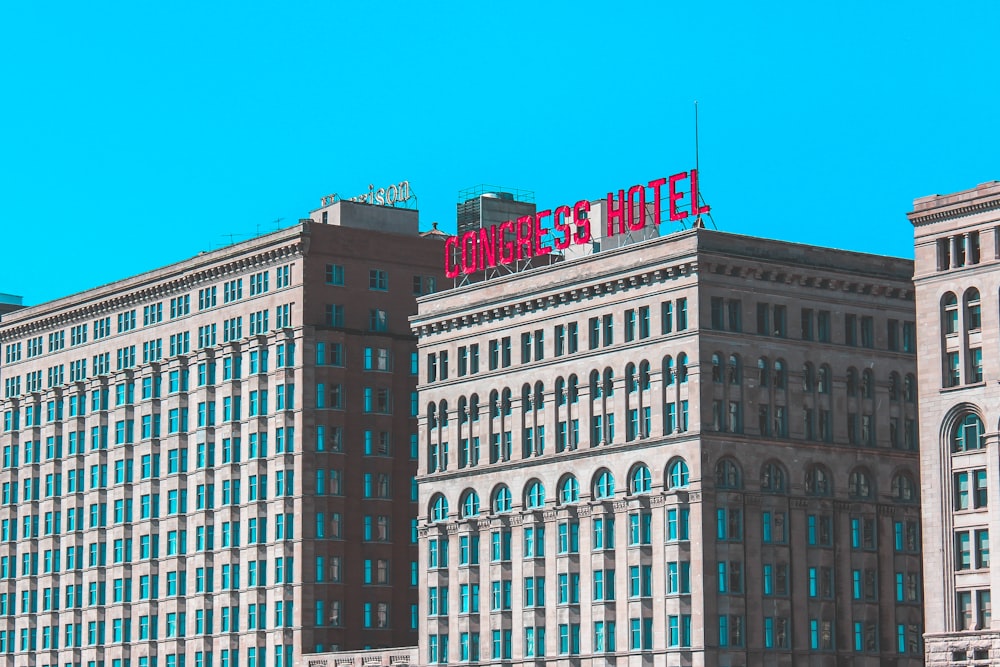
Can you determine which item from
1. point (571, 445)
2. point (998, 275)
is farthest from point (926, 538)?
point (571, 445)

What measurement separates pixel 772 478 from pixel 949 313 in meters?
20.8

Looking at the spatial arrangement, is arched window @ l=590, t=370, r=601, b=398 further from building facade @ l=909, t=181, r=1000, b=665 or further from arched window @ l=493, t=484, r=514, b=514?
building facade @ l=909, t=181, r=1000, b=665

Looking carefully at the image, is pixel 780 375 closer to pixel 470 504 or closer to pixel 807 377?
pixel 807 377

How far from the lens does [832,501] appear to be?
171625 millimetres

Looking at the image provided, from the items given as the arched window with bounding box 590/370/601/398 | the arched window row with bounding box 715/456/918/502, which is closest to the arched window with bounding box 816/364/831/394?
the arched window row with bounding box 715/456/918/502

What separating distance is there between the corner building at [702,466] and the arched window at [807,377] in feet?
0.50

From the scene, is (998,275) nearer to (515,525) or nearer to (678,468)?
(678,468)

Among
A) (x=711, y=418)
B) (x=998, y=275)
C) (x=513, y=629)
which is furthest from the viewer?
(x=513, y=629)

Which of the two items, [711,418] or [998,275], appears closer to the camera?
[998,275]

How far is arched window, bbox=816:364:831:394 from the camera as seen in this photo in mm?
172375

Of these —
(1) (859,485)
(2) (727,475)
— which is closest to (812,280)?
(1) (859,485)

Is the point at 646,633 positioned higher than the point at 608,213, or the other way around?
the point at 608,213

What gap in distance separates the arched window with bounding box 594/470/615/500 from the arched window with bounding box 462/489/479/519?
13611 millimetres

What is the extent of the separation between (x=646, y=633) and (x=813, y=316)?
25765 mm
